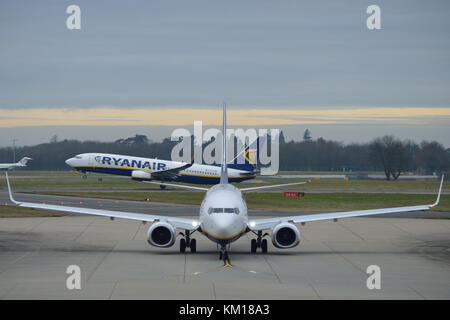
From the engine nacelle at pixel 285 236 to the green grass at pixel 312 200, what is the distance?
2619 centimetres

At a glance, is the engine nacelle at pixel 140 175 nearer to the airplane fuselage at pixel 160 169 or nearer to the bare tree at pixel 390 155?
the airplane fuselage at pixel 160 169

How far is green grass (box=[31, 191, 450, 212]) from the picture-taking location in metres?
57.0

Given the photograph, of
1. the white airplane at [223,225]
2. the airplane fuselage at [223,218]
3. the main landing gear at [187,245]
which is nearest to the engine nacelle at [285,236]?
the white airplane at [223,225]

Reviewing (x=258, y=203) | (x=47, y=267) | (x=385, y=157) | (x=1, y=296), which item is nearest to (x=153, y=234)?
(x=47, y=267)

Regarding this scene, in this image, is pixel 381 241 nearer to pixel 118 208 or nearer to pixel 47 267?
pixel 47 267

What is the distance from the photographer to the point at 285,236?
28031 mm

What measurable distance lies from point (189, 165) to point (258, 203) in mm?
26243

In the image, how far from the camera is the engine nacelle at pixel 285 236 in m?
27.9

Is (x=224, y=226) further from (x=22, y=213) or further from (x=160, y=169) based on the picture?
(x=160, y=169)

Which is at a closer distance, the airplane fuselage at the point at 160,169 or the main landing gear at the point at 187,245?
the main landing gear at the point at 187,245

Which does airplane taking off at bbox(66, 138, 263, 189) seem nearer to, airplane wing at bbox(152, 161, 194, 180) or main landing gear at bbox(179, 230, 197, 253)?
airplane wing at bbox(152, 161, 194, 180)

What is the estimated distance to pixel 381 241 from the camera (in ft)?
115

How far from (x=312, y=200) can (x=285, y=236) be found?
122 ft

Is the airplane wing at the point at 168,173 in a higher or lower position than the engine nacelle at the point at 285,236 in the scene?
lower
